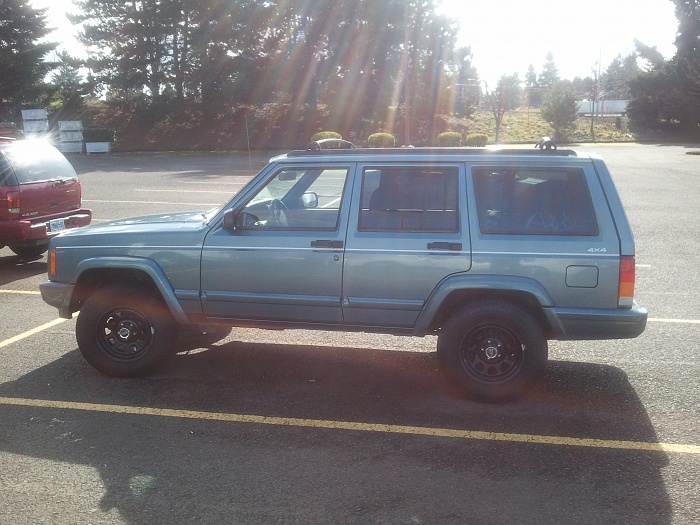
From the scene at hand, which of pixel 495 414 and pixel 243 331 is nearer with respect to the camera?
pixel 495 414

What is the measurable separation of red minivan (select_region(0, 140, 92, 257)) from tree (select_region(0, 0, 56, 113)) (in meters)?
39.9

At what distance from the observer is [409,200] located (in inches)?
217

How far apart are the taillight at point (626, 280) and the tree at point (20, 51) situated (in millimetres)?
47674

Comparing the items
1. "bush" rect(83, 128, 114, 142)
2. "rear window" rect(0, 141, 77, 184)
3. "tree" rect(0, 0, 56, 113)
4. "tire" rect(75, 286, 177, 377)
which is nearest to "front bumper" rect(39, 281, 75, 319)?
"tire" rect(75, 286, 177, 377)

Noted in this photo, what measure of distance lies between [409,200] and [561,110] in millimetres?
52405

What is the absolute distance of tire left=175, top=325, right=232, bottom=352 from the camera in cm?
682

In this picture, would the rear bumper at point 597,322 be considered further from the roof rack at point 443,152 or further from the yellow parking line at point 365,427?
the roof rack at point 443,152

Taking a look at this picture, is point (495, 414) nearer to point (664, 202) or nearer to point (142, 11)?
point (664, 202)

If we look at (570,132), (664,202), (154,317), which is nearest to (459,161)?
(154,317)

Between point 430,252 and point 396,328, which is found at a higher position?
point 430,252

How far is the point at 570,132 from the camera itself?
54969 millimetres

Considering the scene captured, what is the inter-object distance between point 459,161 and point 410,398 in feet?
6.08

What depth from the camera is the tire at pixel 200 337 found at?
6.82 meters

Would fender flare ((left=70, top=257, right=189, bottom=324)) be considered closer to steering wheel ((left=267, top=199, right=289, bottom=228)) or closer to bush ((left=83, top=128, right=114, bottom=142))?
steering wheel ((left=267, top=199, right=289, bottom=228))
